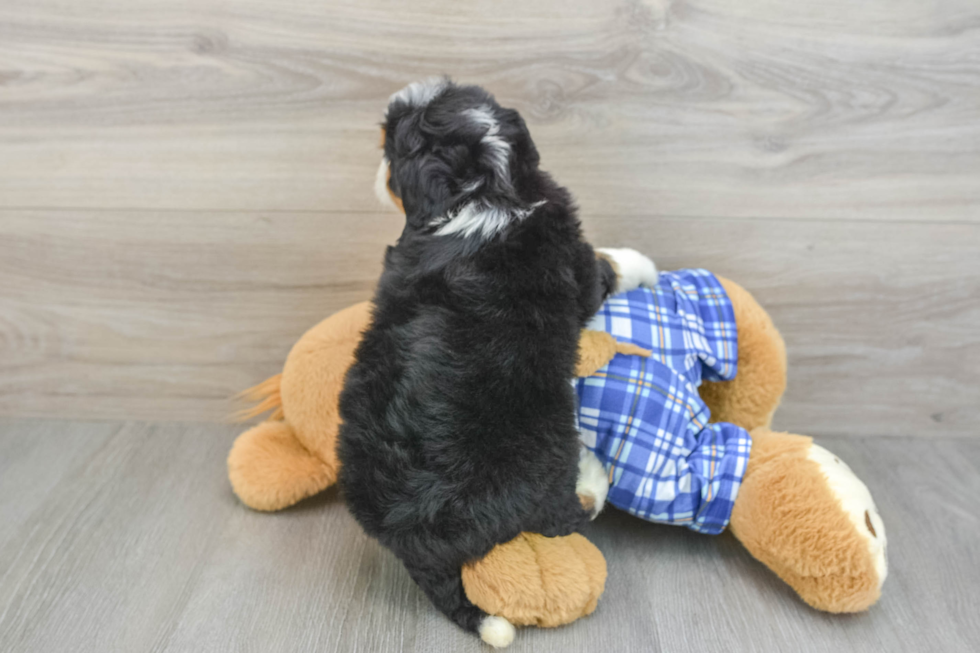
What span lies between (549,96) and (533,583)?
589 mm

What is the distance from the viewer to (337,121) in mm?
861

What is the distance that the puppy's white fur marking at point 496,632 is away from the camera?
61cm

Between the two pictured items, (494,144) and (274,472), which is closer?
(494,144)

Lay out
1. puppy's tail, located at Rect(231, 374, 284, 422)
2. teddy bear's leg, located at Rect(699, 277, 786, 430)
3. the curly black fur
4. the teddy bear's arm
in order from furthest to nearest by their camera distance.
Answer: puppy's tail, located at Rect(231, 374, 284, 422) → teddy bear's leg, located at Rect(699, 277, 786, 430) → the teddy bear's arm → the curly black fur

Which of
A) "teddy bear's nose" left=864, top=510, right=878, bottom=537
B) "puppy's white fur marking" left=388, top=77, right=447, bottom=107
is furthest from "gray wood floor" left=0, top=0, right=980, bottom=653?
"puppy's white fur marking" left=388, top=77, right=447, bottom=107

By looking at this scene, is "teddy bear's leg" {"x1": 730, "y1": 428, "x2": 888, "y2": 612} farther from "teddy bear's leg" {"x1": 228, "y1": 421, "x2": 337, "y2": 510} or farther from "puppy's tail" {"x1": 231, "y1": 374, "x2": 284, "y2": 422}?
"puppy's tail" {"x1": 231, "y1": 374, "x2": 284, "y2": 422}

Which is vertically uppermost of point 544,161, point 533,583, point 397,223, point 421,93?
point 421,93

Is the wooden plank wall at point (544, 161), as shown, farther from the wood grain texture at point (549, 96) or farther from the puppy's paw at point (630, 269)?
the puppy's paw at point (630, 269)

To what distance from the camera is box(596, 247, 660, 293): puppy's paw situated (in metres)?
0.77

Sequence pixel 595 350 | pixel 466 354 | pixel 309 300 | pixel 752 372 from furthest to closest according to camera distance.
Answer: pixel 309 300, pixel 752 372, pixel 595 350, pixel 466 354

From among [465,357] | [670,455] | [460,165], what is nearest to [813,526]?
[670,455]

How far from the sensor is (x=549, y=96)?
2.76 feet

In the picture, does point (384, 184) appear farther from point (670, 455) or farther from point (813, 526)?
point (813, 526)

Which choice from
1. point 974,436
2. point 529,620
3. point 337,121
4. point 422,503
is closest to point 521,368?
point 422,503
